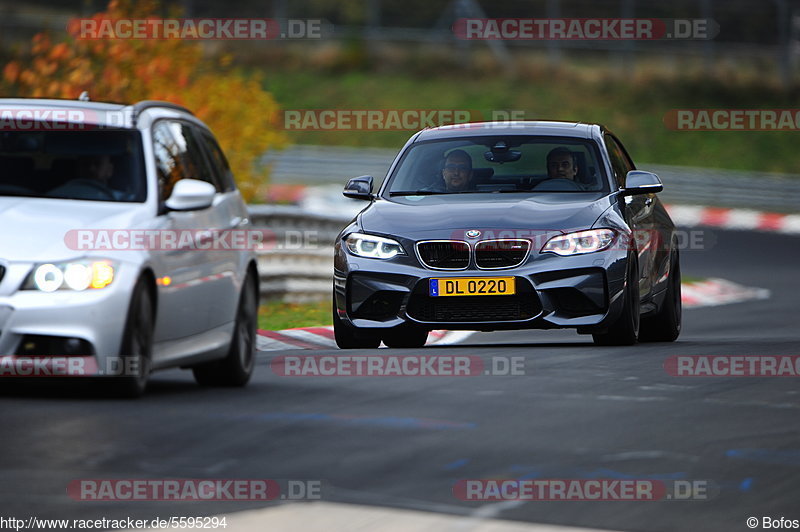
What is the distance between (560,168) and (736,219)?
23733mm

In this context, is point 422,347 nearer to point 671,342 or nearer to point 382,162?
point 671,342

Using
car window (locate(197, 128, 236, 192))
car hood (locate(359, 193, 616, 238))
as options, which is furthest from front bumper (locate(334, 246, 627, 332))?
car window (locate(197, 128, 236, 192))

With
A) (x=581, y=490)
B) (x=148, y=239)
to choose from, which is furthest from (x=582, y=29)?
(x=581, y=490)

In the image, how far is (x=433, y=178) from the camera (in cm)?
1282

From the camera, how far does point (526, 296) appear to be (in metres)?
11.6

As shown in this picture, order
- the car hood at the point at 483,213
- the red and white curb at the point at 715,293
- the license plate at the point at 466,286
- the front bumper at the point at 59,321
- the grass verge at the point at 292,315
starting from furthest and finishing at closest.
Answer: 1. the red and white curb at the point at 715,293
2. the grass verge at the point at 292,315
3. the car hood at the point at 483,213
4. the license plate at the point at 466,286
5. the front bumper at the point at 59,321

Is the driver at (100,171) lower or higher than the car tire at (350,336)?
higher

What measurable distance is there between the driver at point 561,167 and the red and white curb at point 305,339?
79.2 inches

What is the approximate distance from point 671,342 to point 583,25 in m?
36.8

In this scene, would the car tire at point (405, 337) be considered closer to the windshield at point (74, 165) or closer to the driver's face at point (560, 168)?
the driver's face at point (560, 168)

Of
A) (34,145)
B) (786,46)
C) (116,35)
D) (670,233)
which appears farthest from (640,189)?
(786,46)

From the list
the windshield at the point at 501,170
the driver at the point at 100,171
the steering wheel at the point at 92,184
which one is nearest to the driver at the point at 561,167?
the windshield at the point at 501,170

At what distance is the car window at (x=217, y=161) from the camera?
10719 mm

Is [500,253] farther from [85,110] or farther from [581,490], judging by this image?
[581,490]
